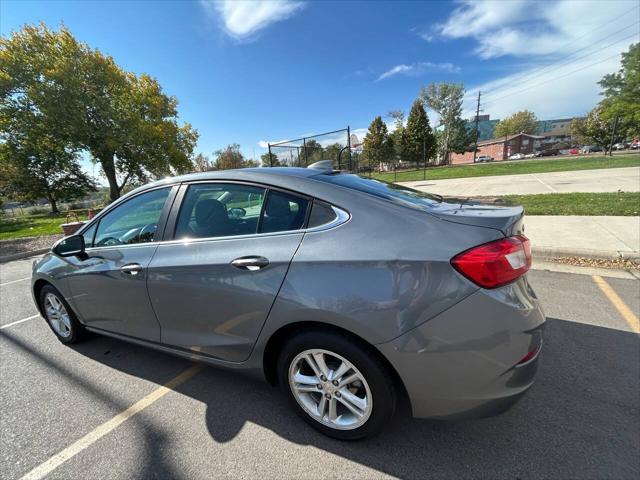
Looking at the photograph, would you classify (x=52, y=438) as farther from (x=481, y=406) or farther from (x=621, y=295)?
(x=621, y=295)

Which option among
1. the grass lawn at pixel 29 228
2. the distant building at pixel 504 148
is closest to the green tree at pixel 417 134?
the distant building at pixel 504 148

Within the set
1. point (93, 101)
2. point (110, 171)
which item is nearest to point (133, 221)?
point (93, 101)

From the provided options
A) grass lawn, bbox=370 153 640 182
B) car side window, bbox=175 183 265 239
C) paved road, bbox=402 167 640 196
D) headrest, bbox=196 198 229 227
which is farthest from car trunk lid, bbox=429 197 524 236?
grass lawn, bbox=370 153 640 182

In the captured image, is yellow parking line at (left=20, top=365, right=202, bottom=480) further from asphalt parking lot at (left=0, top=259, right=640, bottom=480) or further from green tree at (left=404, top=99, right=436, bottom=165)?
green tree at (left=404, top=99, right=436, bottom=165)

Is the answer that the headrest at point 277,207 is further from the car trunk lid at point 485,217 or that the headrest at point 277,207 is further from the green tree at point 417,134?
the green tree at point 417,134

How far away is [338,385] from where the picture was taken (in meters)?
1.84

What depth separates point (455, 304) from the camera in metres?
1.50

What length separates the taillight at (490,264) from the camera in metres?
1.51

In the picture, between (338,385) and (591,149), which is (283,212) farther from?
(591,149)

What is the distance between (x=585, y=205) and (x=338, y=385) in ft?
31.0

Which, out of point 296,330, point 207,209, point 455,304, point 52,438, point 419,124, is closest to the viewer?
point 455,304

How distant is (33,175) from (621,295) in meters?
38.8

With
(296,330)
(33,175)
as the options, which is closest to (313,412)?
(296,330)

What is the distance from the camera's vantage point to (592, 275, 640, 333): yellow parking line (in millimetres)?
3047
